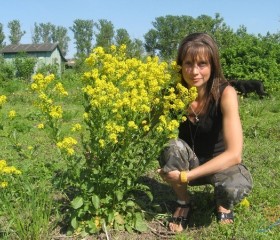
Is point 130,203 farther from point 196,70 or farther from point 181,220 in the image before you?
point 196,70

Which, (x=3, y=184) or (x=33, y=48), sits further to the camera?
(x=33, y=48)

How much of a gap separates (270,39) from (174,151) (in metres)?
10.6

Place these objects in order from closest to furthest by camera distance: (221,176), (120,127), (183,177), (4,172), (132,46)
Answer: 1. (120,127)
2. (4,172)
3. (183,177)
4. (221,176)
5. (132,46)

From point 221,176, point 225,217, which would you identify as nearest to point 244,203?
point 225,217

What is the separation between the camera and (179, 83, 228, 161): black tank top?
2.73 m

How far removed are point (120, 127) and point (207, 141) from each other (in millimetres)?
962

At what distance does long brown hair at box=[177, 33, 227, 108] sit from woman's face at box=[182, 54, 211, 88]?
1.1 inches

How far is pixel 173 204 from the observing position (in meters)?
3.13

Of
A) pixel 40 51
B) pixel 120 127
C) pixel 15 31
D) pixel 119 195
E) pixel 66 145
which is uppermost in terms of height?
pixel 15 31

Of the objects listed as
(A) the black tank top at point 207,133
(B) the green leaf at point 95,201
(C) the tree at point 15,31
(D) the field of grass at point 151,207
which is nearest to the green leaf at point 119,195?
(B) the green leaf at point 95,201

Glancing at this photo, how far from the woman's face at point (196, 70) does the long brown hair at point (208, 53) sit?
0.03 metres

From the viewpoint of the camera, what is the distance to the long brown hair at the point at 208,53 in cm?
255

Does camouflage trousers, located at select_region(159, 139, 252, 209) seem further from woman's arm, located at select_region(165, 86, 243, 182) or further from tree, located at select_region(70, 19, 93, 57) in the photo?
tree, located at select_region(70, 19, 93, 57)

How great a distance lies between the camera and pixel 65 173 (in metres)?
2.44
